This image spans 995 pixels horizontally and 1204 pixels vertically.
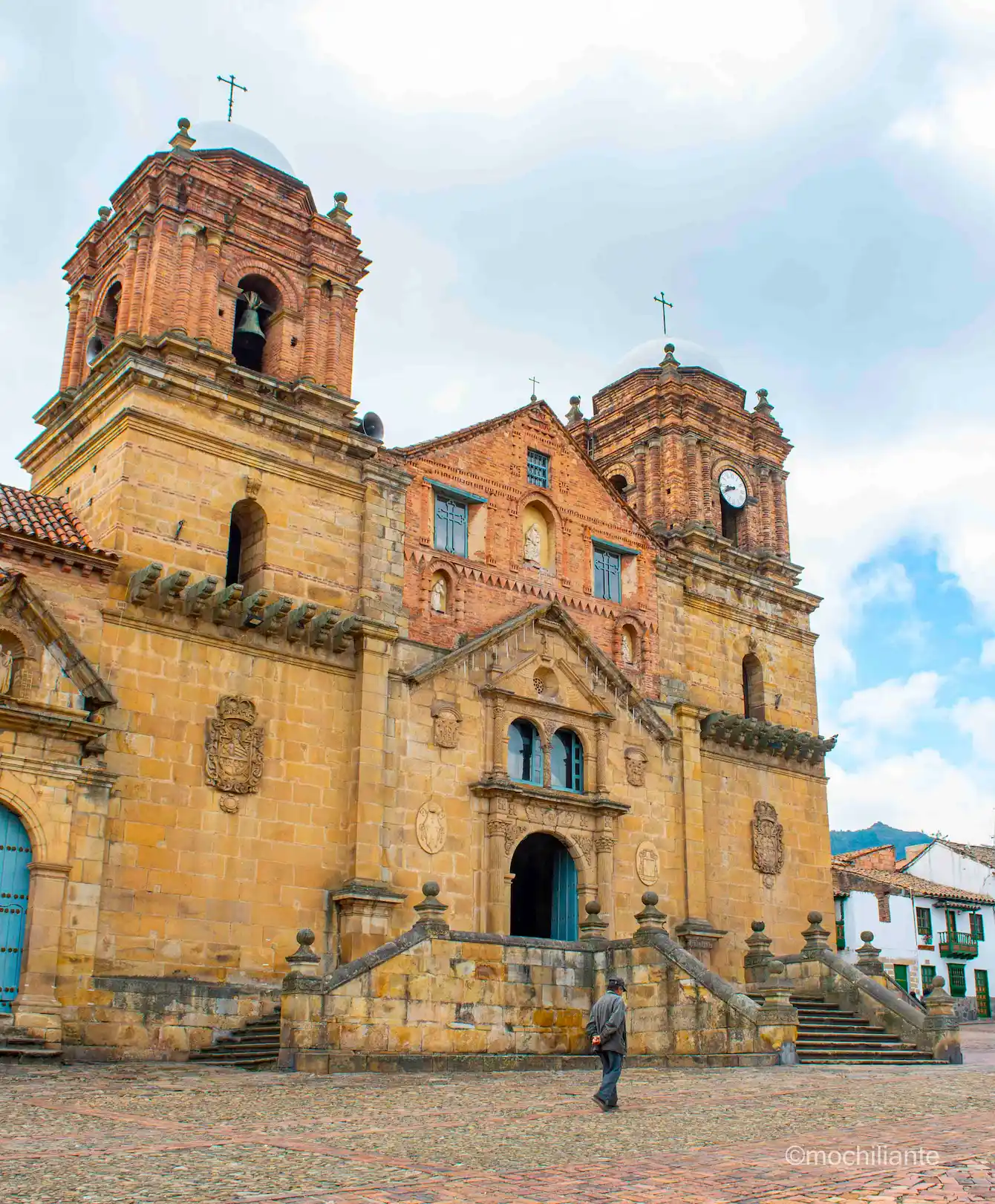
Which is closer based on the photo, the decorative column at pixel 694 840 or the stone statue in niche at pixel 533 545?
the decorative column at pixel 694 840

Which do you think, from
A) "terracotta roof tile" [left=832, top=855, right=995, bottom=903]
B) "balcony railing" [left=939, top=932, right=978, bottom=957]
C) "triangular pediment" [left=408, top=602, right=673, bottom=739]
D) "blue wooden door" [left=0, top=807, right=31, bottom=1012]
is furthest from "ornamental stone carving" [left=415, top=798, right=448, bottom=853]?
"balcony railing" [left=939, top=932, right=978, bottom=957]

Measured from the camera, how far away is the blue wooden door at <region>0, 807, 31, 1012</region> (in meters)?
18.0

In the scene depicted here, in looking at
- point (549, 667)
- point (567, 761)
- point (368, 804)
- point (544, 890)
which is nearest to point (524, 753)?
point (567, 761)

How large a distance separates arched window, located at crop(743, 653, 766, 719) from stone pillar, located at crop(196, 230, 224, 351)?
15.2m

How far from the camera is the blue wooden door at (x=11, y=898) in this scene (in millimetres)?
18016

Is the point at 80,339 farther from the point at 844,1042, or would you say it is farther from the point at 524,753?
the point at 844,1042

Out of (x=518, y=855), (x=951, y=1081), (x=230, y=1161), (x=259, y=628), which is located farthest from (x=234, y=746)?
(x=230, y=1161)

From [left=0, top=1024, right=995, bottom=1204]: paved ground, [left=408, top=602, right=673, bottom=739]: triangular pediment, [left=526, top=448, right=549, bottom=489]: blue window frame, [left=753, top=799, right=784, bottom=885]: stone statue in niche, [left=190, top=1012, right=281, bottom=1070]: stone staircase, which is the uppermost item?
[left=526, top=448, right=549, bottom=489]: blue window frame

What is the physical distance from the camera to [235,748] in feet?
70.6

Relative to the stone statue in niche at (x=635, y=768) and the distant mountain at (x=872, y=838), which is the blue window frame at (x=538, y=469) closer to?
the stone statue in niche at (x=635, y=768)

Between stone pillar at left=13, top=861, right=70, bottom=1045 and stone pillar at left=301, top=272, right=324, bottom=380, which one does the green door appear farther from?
stone pillar at left=13, top=861, right=70, bottom=1045

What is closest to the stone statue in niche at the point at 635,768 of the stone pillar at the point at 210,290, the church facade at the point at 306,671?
the church facade at the point at 306,671

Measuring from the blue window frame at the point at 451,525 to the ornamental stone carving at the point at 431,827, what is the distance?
18.2 feet

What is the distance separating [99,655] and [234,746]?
9.12 feet
